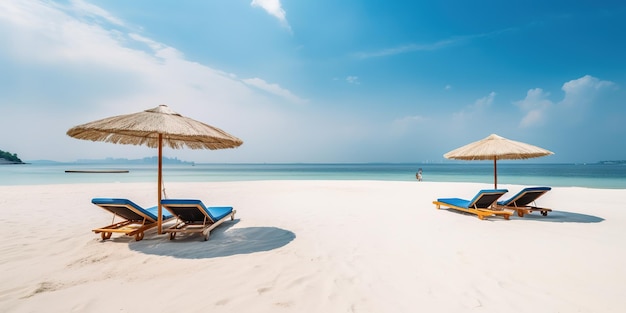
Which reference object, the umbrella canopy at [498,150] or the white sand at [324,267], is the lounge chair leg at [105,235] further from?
the umbrella canopy at [498,150]

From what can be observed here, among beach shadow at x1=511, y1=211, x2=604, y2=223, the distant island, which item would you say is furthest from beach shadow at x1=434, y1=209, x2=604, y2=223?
the distant island

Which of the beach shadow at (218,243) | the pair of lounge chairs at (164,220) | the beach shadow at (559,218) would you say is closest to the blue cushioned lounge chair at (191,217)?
the pair of lounge chairs at (164,220)

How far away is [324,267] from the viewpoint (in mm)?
3447

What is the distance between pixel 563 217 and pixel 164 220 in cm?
863

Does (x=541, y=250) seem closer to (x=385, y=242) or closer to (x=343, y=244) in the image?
(x=385, y=242)

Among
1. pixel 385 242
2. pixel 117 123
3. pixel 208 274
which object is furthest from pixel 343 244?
pixel 117 123

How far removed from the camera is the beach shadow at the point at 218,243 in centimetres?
403

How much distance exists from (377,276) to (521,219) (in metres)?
5.05

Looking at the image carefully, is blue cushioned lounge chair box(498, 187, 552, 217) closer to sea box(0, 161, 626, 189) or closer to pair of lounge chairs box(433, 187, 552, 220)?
pair of lounge chairs box(433, 187, 552, 220)

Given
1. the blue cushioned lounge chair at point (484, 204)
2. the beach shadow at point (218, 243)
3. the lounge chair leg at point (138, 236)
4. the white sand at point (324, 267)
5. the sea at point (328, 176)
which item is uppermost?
the blue cushioned lounge chair at point (484, 204)

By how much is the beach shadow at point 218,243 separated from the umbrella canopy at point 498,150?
573cm

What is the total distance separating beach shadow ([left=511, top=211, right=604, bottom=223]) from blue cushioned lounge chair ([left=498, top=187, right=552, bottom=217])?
143mm

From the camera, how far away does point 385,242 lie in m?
4.50

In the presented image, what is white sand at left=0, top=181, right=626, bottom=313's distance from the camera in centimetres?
258
